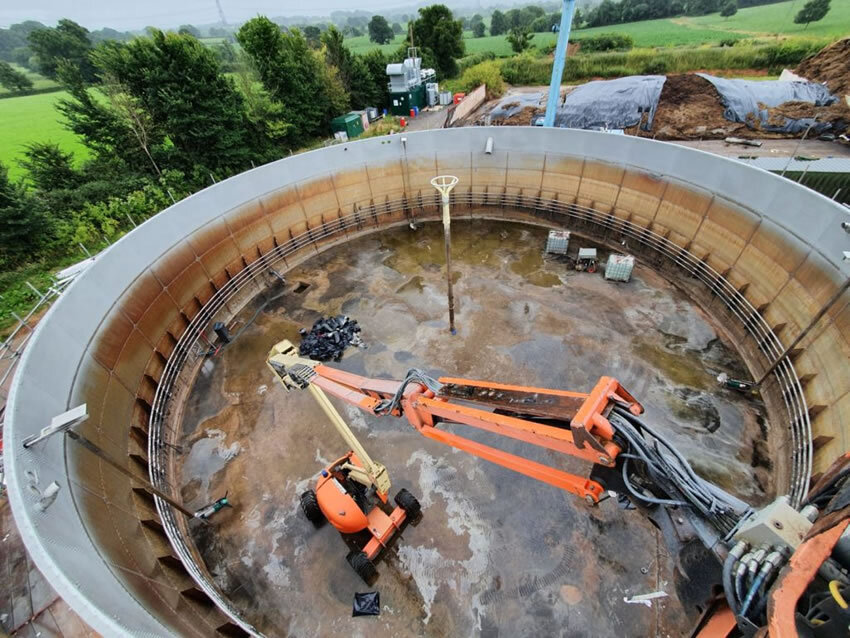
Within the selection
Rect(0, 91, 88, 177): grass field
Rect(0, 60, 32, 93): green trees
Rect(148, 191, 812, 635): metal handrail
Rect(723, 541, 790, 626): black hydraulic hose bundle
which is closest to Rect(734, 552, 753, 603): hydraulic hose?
Rect(723, 541, 790, 626): black hydraulic hose bundle

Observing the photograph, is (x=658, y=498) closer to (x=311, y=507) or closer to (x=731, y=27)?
(x=311, y=507)

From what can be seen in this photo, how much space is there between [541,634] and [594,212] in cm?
1738

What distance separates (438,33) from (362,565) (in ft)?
169

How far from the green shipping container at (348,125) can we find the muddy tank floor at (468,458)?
18957 millimetres

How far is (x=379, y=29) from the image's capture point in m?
85.1

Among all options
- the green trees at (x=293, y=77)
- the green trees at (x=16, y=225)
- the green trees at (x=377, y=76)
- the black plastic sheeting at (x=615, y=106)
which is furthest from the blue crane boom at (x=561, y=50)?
the green trees at (x=16, y=225)

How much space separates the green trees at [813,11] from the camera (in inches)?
1858

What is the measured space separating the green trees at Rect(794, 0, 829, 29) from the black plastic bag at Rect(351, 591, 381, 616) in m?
76.1

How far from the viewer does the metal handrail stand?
9.33 meters

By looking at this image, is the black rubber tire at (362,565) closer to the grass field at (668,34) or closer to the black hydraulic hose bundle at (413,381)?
the black hydraulic hose bundle at (413,381)

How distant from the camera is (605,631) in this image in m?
7.70

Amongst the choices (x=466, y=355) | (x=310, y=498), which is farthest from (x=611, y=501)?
(x=310, y=498)

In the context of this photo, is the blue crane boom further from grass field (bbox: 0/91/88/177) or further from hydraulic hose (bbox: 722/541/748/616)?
grass field (bbox: 0/91/88/177)

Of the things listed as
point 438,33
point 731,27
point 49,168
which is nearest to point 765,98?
point 438,33
